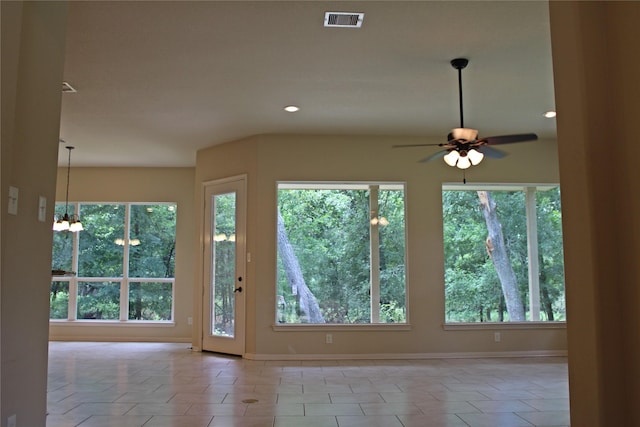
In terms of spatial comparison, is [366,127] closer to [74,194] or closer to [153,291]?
[153,291]

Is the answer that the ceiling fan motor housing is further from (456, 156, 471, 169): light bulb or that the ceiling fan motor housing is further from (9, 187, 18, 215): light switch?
(9, 187, 18, 215): light switch

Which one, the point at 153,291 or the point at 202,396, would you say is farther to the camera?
the point at 153,291

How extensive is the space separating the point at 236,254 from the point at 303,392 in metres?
2.59

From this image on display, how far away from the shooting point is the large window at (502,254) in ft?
21.8

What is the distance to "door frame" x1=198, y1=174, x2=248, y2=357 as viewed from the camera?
6.47 m

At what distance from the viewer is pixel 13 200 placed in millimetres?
2160

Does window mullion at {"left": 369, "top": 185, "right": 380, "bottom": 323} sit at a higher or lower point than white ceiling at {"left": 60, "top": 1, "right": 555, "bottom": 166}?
lower

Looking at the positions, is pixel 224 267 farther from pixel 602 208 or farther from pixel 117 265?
pixel 602 208

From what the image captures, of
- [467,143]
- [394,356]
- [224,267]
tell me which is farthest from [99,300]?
[467,143]

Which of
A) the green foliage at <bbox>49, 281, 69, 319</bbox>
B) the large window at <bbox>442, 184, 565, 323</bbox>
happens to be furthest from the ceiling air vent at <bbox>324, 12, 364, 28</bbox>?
the green foliage at <bbox>49, 281, 69, 319</bbox>

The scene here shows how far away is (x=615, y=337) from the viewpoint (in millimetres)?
1860

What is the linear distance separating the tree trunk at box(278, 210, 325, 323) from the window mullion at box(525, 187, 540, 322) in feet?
9.52

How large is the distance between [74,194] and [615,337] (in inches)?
338

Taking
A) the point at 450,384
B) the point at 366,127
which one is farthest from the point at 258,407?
the point at 366,127
